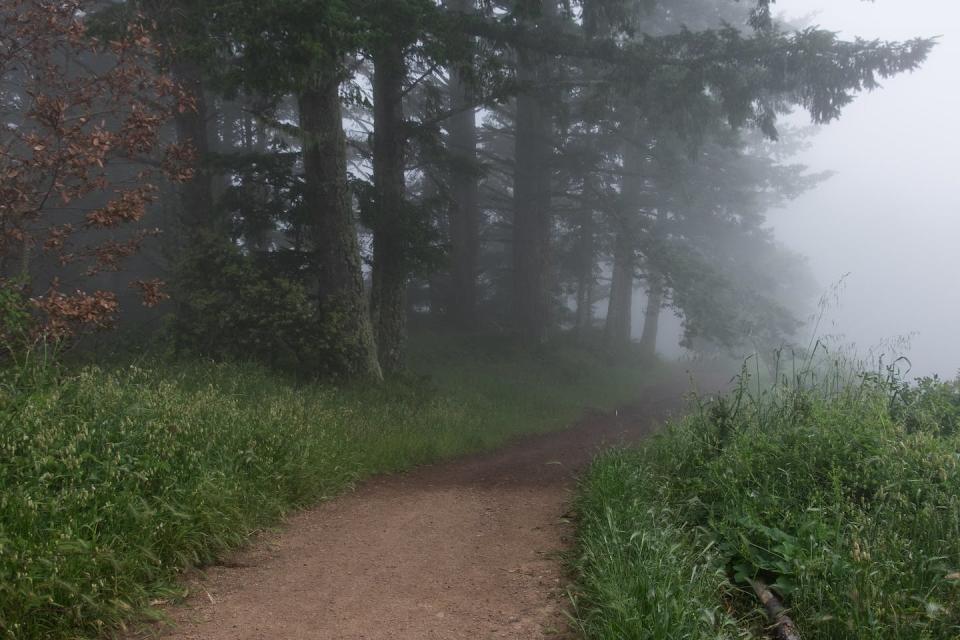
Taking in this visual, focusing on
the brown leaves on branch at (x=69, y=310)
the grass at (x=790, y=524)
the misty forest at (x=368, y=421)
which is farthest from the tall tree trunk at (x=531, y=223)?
the brown leaves on branch at (x=69, y=310)

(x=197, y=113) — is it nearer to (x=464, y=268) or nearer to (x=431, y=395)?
(x=431, y=395)

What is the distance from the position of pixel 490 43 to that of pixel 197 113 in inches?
223

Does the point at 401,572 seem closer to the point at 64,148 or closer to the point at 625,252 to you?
the point at 64,148

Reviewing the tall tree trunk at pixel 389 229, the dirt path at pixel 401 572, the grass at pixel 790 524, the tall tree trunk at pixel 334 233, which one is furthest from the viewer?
the tall tree trunk at pixel 389 229

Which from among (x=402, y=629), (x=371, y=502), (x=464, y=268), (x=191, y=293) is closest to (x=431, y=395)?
(x=191, y=293)

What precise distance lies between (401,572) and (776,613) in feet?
7.68

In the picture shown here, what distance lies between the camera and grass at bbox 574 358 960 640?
11.3ft

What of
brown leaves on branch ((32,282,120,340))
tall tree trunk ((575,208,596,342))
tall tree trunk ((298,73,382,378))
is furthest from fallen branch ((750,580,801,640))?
tall tree trunk ((575,208,596,342))

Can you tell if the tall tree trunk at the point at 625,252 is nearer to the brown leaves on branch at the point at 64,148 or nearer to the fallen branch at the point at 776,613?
the brown leaves on branch at the point at 64,148

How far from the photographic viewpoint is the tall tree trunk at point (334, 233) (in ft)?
35.3

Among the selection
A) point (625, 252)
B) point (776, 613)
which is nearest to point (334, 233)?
point (776, 613)

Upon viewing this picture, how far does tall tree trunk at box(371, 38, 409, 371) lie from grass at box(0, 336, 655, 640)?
3.35m

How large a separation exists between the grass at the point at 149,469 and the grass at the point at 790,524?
2.49 metres

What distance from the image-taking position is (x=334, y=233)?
35.9 feet
